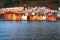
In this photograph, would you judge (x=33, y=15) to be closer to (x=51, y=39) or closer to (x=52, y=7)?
(x=52, y=7)

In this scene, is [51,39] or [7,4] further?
[7,4]

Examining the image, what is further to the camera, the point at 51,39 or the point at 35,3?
the point at 35,3

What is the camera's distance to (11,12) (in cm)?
3444

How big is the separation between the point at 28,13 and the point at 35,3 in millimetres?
1460

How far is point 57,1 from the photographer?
35.1 meters

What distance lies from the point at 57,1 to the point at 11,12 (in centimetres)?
542

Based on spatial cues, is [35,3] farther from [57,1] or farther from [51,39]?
[51,39]

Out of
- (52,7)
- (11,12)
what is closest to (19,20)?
(11,12)

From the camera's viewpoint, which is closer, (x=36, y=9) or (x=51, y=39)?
(x=51, y=39)

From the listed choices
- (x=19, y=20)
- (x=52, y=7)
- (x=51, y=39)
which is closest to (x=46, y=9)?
(x=52, y=7)

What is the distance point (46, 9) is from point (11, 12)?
3997mm

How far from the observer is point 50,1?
34.7 meters

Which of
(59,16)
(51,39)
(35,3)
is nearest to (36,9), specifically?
(35,3)

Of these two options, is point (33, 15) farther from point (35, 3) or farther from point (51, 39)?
point (51, 39)
